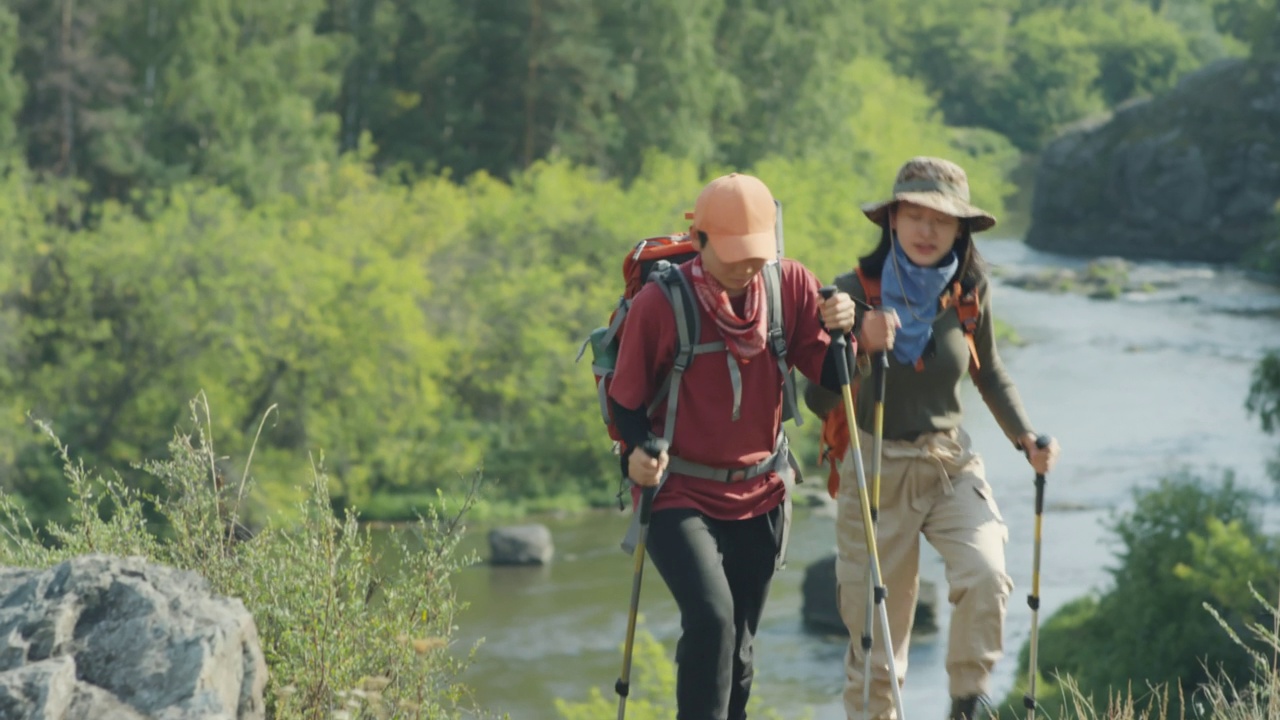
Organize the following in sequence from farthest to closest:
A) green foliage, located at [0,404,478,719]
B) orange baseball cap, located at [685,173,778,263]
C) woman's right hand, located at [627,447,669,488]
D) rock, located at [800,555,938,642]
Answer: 1. rock, located at [800,555,938,642]
2. green foliage, located at [0,404,478,719]
3. orange baseball cap, located at [685,173,778,263]
4. woman's right hand, located at [627,447,669,488]

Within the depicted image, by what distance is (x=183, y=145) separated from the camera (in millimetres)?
39344

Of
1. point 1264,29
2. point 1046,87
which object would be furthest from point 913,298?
point 1046,87

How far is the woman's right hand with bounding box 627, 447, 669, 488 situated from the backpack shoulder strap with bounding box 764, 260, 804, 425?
44cm

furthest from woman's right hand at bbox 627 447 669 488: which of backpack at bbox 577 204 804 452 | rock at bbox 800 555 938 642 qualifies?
rock at bbox 800 555 938 642

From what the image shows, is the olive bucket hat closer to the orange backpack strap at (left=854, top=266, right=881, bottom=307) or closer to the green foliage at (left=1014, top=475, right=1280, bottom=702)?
the orange backpack strap at (left=854, top=266, right=881, bottom=307)

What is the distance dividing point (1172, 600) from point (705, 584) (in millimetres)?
18143

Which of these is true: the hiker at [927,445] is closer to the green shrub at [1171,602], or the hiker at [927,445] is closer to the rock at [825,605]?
the green shrub at [1171,602]

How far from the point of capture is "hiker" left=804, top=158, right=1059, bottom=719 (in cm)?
548

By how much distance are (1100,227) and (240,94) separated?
35128 mm

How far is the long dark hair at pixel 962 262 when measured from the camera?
5.60 metres

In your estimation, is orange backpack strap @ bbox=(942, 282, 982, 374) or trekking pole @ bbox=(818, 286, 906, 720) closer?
trekking pole @ bbox=(818, 286, 906, 720)

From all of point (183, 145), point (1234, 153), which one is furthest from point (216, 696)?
point (1234, 153)

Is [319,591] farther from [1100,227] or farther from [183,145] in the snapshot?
[1100,227]

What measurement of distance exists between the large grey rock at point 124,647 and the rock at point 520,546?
26.6m
